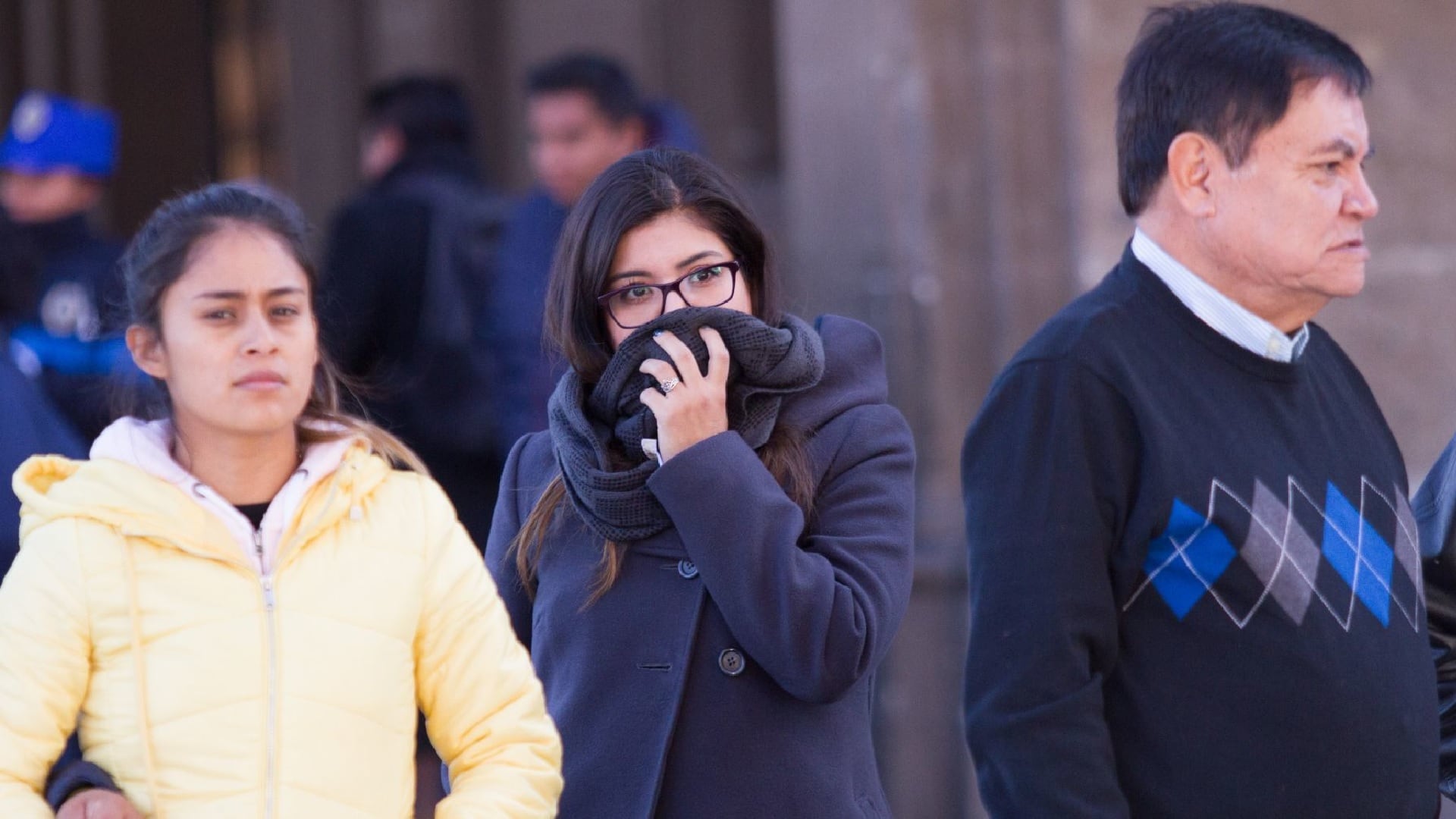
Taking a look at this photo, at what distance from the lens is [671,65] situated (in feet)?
23.7

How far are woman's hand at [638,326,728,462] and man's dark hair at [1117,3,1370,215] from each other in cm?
78

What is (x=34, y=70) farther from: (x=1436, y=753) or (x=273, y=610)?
(x=1436, y=753)

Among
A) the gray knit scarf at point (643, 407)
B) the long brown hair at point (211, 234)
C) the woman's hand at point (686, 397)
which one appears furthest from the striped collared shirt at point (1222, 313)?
the long brown hair at point (211, 234)

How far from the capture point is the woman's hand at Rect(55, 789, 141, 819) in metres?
2.42

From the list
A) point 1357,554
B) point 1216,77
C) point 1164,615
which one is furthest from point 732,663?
point 1216,77

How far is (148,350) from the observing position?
2.83 meters

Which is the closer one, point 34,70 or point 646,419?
point 646,419

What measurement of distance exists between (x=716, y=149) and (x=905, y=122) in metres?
1.47

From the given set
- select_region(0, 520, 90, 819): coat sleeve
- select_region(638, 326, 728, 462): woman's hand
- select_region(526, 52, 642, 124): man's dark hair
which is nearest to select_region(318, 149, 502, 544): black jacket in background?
select_region(526, 52, 642, 124): man's dark hair

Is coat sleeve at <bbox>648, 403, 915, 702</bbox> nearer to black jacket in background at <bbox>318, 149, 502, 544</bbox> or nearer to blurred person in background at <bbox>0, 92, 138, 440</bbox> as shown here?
black jacket in background at <bbox>318, 149, 502, 544</bbox>

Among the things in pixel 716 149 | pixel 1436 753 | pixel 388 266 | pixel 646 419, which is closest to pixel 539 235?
pixel 388 266

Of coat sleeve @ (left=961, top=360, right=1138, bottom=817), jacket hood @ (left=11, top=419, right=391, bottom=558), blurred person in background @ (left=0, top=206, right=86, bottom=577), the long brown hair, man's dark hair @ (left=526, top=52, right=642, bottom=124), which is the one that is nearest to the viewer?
jacket hood @ (left=11, top=419, right=391, bottom=558)

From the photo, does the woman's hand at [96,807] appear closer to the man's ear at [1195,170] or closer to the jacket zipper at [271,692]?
the jacket zipper at [271,692]

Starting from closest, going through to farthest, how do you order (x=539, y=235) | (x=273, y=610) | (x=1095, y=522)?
1. (x=273, y=610)
2. (x=1095, y=522)
3. (x=539, y=235)
